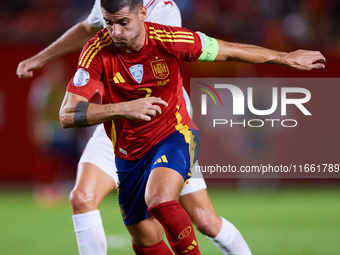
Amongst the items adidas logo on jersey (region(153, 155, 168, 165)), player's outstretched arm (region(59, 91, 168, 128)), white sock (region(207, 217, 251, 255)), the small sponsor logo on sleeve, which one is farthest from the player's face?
white sock (region(207, 217, 251, 255))

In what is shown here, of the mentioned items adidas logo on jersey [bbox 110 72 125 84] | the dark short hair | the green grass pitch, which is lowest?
the green grass pitch

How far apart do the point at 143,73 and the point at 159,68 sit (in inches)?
4.4

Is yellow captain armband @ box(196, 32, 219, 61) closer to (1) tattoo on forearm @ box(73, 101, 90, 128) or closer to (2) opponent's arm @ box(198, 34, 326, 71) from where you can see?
(2) opponent's arm @ box(198, 34, 326, 71)

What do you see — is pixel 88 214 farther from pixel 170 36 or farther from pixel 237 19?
pixel 237 19

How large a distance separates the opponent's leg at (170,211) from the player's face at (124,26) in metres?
0.85

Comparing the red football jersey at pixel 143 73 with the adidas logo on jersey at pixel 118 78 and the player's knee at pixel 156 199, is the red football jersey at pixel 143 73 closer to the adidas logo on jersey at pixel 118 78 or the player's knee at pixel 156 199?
the adidas logo on jersey at pixel 118 78

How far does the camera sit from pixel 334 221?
22.5 feet

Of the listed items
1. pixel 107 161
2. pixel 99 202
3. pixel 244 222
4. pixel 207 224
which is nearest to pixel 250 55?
pixel 207 224

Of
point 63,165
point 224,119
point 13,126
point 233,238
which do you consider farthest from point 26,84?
point 233,238

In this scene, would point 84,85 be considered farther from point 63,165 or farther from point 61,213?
point 63,165

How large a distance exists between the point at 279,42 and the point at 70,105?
7.17 meters

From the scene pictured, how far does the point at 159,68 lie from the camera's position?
3537 mm

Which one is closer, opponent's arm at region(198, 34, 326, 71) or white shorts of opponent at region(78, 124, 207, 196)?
opponent's arm at region(198, 34, 326, 71)

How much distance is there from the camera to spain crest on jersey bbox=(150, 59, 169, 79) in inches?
139
